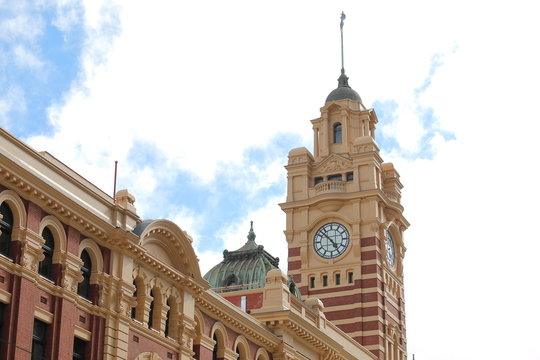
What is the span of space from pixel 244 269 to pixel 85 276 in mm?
27291

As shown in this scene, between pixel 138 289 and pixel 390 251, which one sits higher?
pixel 390 251

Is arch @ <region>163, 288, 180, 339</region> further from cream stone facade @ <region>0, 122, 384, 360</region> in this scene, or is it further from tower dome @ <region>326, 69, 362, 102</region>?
tower dome @ <region>326, 69, 362, 102</region>

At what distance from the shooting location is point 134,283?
4444 cm

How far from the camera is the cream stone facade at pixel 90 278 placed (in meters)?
37.4

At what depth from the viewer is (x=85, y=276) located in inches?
1625

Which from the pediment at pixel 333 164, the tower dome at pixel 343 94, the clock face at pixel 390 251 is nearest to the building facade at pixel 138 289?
the clock face at pixel 390 251

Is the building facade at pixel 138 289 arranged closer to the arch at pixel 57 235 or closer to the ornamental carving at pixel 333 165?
the arch at pixel 57 235

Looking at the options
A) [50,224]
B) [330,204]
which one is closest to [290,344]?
[50,224]

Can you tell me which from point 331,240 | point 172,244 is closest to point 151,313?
point 172,244

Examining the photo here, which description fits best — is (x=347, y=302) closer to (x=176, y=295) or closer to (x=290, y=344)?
(x=290, y=344)

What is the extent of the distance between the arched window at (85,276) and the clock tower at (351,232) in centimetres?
4211

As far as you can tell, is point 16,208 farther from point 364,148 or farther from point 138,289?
point 364,148

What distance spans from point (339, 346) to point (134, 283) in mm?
22390

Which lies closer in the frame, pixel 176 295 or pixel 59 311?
pixel 59 311
